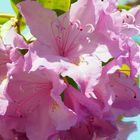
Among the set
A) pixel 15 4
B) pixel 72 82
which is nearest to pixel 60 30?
pixel 72 82

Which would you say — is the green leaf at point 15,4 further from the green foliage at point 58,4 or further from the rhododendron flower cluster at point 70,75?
the rhododendron flower cluster at point 70,75

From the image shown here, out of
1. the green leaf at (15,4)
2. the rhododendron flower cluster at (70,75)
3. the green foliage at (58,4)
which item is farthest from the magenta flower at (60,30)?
the green leaf at (15,4)

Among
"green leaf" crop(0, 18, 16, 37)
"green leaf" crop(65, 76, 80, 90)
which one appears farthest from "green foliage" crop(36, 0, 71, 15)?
"green leaf" crop(65, 76, 80, 90)

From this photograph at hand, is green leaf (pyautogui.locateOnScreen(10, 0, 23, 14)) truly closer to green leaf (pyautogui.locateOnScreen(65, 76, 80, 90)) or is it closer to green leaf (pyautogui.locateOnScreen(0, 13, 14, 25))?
green leaf (pyautogui.locateOnScreen(0, 13, 14, 25))

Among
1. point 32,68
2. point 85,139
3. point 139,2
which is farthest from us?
point 139,2

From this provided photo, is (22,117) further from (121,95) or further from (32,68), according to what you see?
(121,95)

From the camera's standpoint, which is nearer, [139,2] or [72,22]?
[72,22]

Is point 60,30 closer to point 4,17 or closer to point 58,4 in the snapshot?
point 58,4

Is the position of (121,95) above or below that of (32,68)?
below

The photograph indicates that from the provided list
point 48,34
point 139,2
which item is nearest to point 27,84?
point 48,34
